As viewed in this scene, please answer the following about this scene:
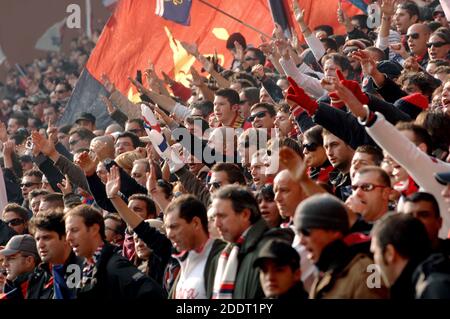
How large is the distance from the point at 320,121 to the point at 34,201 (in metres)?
4.71

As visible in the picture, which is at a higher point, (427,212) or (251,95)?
(251,95)

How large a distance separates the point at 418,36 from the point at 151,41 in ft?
15.0

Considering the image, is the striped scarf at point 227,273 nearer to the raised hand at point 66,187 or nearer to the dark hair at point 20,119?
the raised hand at point 66,187

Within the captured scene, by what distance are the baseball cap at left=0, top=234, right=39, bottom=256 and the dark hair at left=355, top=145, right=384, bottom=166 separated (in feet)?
10.1

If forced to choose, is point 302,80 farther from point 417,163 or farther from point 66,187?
point 417,163

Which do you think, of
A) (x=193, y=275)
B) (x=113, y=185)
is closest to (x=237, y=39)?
(x=113, y=185)

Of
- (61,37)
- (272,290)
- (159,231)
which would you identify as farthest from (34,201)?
(61,37)

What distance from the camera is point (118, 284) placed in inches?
325

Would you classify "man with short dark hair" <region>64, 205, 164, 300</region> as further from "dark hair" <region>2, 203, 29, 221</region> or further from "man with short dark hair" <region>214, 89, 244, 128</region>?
"dark hair" <region>2, 203, 29, 221</region>

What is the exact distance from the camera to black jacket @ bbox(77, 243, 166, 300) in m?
8.16

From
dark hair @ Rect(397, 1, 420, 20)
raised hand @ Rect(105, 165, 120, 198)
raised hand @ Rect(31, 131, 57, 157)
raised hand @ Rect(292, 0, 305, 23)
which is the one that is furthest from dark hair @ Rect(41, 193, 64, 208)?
dark hair @ Rect(397, 1, 420, 20)

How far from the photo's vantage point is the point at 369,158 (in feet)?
26.5

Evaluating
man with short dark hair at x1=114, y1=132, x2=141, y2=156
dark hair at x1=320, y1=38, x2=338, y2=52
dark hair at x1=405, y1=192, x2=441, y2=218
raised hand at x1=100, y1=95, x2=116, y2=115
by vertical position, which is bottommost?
dark hair at x1=405, y1=192, x2=441, y2=218
